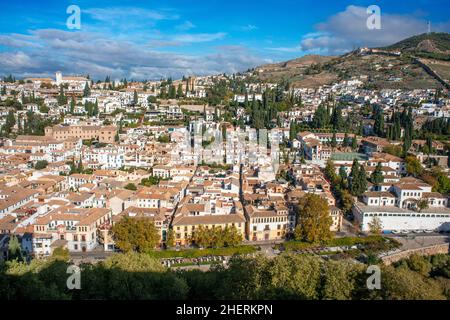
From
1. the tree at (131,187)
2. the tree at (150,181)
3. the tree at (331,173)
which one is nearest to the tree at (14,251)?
the tree at (131,187)

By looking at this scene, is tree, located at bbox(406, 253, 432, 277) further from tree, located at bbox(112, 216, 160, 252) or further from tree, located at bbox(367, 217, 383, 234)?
tree, located at bbox(112, 216, 160, 252)

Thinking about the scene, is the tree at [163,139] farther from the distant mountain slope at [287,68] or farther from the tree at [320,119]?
the distant mountain slope at [287,68]

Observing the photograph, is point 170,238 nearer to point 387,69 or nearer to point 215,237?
point 215,237

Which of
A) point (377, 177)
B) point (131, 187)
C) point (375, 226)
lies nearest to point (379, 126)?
point (377, 177)

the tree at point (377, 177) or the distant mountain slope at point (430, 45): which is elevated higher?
the distant mountain slope at point (430, 45)

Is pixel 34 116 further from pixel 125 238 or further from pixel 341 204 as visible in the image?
pixel 341 204

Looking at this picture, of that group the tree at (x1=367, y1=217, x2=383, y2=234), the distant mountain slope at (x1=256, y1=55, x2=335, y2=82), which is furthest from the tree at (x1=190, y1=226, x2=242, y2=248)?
the distant mountain slope at (x1=256, y1=55, x2=335, y2=82)
